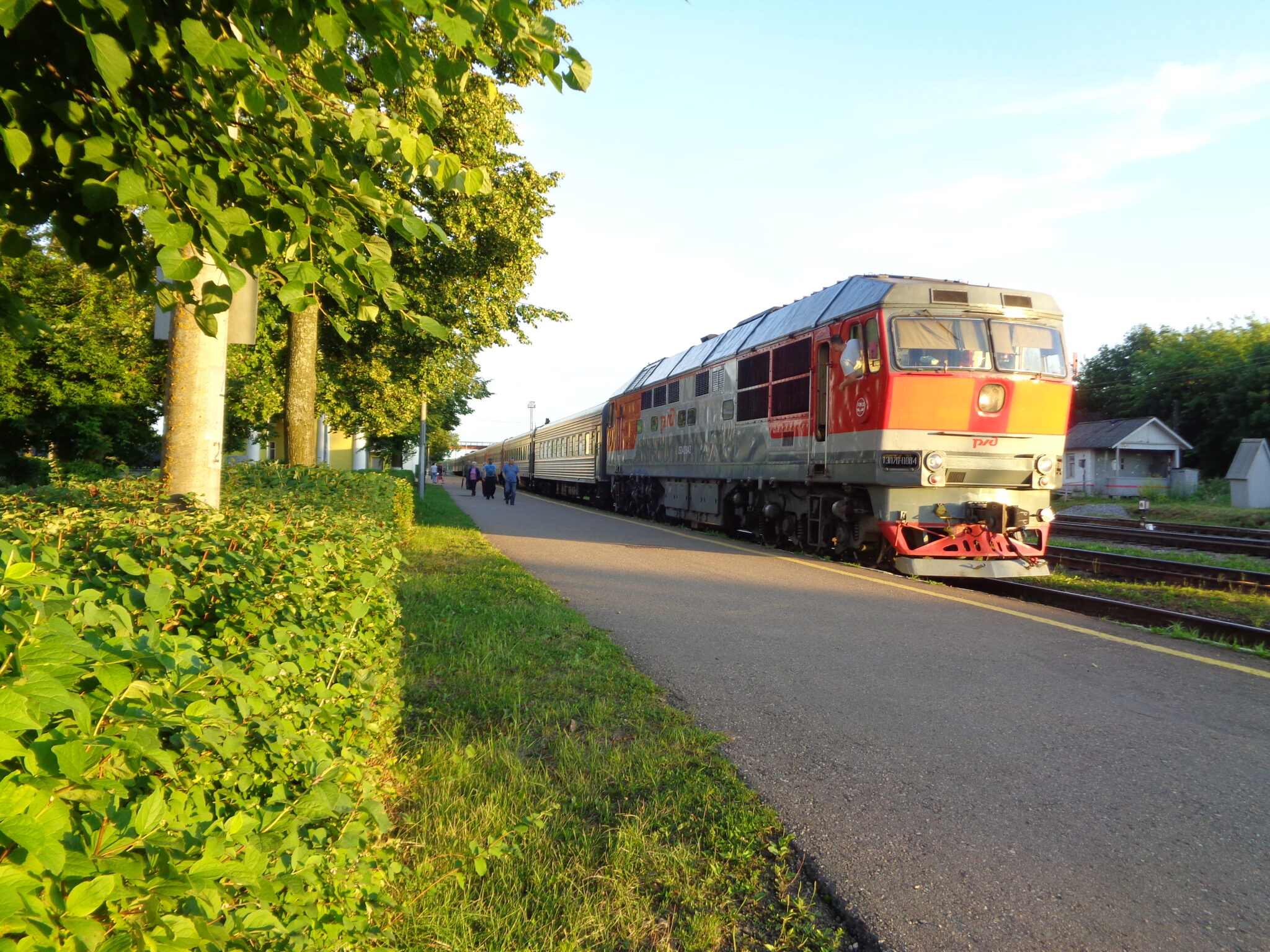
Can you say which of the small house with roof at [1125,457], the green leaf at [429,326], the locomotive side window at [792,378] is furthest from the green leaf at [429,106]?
the small house with roof at [1125,457]

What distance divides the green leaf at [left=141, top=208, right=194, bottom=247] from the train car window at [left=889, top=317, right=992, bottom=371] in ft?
29.6

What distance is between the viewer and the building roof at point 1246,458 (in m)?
32.7

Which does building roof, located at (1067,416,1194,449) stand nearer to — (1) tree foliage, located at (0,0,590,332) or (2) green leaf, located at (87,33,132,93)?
(1) tree foliage, located at (0,0,590,332)

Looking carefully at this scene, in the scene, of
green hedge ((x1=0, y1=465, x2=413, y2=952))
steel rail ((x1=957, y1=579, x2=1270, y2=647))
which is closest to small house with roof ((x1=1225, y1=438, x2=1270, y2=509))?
steel rail ((x1=957, y1=579, x2=1270, y2=647))

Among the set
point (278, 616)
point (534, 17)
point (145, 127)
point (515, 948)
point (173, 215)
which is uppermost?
point (534, 17)

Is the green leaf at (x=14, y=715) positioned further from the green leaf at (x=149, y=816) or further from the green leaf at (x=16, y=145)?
the green leaf at (x=16, y=145)

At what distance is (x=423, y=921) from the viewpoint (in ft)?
8.07

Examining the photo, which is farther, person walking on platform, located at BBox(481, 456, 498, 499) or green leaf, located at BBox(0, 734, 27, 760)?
person walking on platform, located at BBox(481, 456, 498, 499)

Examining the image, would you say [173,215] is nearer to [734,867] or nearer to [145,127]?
[145,127]

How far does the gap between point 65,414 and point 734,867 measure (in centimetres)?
1725

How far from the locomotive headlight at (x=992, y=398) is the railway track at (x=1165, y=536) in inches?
335

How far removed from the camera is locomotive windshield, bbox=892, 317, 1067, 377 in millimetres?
10203

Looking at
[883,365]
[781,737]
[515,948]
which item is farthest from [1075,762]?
[883,365]

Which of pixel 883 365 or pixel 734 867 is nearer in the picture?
pixel 734 867
